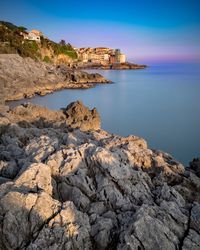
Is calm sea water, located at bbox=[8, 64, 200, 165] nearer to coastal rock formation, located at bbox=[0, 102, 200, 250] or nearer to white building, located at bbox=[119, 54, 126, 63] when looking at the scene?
coastal rock formation, located at bbox=[0, 102, 200, 250]

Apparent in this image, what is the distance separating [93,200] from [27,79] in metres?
37.9

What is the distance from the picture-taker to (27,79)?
138 feet

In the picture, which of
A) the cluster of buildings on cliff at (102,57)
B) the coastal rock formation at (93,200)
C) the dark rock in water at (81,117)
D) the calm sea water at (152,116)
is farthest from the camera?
the cluster of buildings on cliff at (102,57)

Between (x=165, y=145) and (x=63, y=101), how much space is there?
2071 centimetres

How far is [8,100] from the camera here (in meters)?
33.2

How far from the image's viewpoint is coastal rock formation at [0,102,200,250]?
5223 millimetres

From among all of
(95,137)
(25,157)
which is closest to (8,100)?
(95,137)

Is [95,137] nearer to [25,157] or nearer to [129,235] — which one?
[25,157]

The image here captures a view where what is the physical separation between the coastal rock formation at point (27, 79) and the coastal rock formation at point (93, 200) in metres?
27.2

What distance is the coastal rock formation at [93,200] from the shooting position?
5.22 m

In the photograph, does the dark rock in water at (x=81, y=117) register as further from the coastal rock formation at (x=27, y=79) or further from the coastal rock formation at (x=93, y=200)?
the coastal rock formation at (x=27, y=79)

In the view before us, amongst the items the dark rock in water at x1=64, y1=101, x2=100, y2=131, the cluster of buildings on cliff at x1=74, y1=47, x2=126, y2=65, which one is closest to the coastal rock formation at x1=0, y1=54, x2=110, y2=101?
the dark rock in water at x1=64, y1=101, x2=100, y2=131

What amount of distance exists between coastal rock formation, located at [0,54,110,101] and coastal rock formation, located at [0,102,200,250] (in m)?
27.2

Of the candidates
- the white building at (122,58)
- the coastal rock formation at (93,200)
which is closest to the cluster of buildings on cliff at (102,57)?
the white building at (122,58)
